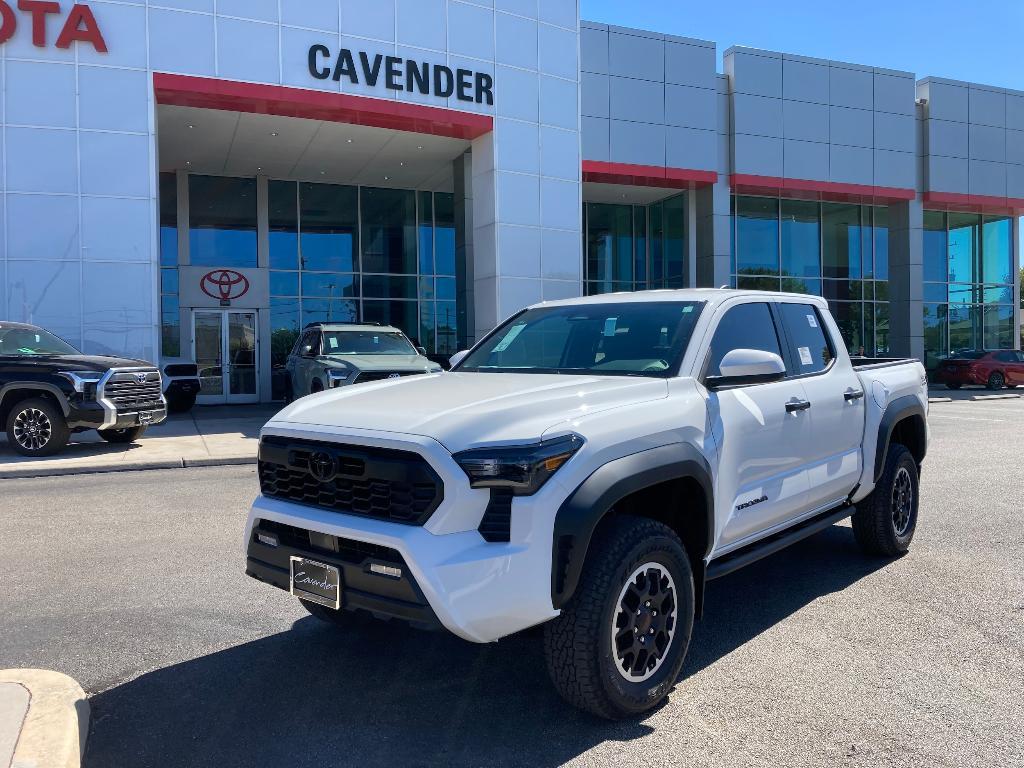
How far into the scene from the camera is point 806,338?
205 inches

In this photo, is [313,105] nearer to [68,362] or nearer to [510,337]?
[68,362]

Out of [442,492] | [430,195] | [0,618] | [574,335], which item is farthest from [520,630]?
[430,195]

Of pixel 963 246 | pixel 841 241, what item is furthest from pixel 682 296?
Result: pixel 963 246

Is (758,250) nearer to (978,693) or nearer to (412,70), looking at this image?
(412,70)

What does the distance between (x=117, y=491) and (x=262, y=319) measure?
15.3m

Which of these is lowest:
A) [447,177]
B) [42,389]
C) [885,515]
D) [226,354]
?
[885,515]

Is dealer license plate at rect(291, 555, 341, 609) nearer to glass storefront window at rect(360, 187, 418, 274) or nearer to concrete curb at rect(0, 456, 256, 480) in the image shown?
concrete curb at rect(0, 456, 256, 480)

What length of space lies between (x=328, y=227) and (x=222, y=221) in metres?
3.04

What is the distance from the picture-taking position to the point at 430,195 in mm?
26203

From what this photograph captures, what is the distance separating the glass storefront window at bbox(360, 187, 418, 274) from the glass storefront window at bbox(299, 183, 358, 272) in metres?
0.33

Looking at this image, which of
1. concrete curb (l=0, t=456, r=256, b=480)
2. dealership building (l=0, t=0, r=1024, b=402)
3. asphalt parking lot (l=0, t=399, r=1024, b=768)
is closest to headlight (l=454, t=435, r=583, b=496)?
asphalt parking lot (l=0, t=399, r=1024, b=768)

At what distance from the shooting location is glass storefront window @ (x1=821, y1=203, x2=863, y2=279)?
2980 cm

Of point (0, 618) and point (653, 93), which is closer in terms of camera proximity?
point (0, 618)

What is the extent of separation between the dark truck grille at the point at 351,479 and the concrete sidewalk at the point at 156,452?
315 inches
